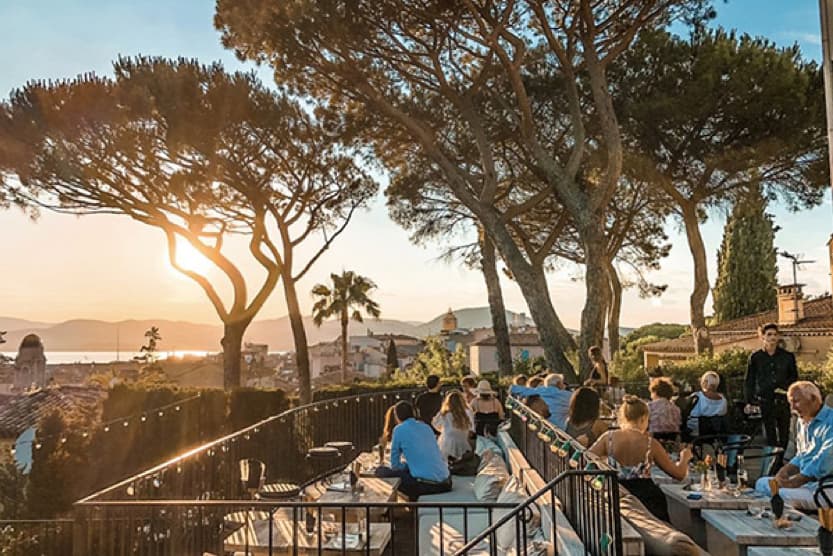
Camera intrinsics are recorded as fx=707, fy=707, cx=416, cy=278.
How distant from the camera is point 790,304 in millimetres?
24484

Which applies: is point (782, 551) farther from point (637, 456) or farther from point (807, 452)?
point (807, 452)

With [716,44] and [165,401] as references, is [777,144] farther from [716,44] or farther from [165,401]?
[165,401]

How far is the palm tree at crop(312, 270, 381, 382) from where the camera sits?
120ft

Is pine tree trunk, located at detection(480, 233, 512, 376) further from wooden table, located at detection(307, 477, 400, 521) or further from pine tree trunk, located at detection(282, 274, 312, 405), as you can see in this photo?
wooden table, located at detection(307, 477, 400, 521)

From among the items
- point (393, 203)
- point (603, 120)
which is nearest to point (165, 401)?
point (393, 203)

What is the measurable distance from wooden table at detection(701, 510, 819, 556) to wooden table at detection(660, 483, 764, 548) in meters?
0.08

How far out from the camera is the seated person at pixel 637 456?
4.34m

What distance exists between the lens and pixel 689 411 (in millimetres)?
8211


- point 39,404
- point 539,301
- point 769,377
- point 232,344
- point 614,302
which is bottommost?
point 39,404

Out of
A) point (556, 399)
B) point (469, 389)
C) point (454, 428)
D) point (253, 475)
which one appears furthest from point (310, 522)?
point (469, 389)

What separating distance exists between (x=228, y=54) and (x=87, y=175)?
4819 millimetres

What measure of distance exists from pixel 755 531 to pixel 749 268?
34.1 m

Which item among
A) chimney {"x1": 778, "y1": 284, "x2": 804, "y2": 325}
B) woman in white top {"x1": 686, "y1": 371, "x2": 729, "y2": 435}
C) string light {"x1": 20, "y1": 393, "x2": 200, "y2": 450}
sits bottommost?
string light {"x1": 20, "y1": 393, "x2": 200, "y2": 450}

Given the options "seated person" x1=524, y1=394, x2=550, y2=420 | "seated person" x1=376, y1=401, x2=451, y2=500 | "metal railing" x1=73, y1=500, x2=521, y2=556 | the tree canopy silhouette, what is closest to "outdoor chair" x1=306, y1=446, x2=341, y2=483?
"seated person" x1=376, y1=401, x2=451, y2=500
